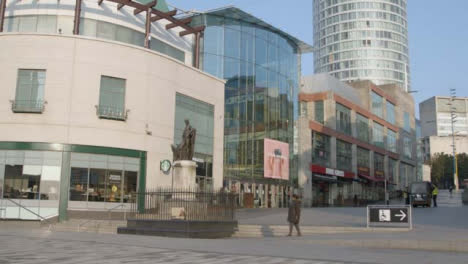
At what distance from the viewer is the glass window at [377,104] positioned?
78.0 metres

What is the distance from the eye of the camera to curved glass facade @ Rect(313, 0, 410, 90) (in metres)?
152

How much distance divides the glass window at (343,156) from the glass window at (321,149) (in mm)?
2869

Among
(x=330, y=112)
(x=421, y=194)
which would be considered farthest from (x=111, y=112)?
(x=330, y=112)

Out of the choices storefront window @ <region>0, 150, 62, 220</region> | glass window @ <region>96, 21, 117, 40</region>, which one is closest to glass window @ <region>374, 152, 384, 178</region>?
glass window @ <region>96, 21, 117, 40</region>

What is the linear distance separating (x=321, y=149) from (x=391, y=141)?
97.6ft

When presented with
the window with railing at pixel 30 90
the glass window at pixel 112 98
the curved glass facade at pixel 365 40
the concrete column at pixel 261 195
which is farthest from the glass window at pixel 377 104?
the curved glass facade at pixel 365 40

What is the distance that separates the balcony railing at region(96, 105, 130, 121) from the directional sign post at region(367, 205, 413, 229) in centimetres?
1759

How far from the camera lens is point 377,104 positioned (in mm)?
79562

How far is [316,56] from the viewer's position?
16525 cm

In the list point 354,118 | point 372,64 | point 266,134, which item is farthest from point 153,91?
point 372,64

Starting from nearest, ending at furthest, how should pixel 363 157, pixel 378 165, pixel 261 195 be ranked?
pixel 261 195 → pixel 363 157 → pixel 378 165

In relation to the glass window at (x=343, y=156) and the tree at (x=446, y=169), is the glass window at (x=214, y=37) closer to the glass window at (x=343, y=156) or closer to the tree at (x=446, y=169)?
the glass window at (x=343, y=156)

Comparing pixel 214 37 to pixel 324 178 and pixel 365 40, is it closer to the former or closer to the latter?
pixel 324 178

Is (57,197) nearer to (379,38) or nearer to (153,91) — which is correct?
(153,91)
